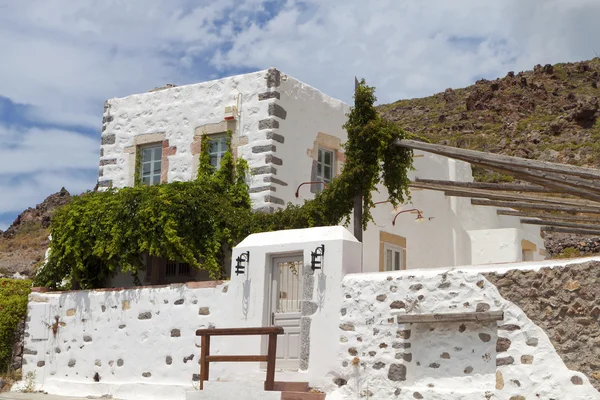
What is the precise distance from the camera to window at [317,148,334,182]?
16.7m

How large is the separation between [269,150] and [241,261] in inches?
145

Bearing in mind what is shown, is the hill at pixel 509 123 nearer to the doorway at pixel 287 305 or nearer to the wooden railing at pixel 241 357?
the doorway at pixel 287 305

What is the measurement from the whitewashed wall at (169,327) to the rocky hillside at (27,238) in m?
17.2

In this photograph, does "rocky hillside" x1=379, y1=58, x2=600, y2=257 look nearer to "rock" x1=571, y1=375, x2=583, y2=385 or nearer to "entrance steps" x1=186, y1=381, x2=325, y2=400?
"entrance steps" x1=186, y1=381, x2=325, y2=400

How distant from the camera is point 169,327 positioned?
513 inches

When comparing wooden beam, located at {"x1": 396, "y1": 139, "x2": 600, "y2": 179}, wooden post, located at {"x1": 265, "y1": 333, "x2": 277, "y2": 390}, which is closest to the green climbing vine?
wooden beam, located at {"x1": 396, "y1": 139, "x2": 600, "y2": 179}

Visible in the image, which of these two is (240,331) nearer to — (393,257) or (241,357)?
(241,357)

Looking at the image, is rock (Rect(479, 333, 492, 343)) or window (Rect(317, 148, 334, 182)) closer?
rock (Rect(479, 333, 492, 343))

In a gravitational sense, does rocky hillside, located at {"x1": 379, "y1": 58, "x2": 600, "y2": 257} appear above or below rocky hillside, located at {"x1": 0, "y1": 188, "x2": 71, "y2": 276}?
above

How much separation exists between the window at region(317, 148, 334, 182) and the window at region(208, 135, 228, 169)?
2048 millimetres

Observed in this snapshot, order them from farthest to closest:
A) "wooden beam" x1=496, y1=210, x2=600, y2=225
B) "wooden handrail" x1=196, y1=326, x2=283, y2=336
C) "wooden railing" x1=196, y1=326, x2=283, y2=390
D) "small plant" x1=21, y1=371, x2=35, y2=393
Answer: "wooden beam" x1=496, y1=210, x2=600, y2=225 < "small plant" x1=21, y1=371, x2=35, y2=393 < "wooden railing" x1=196, y1=326, x2=283, y2=390 < "wooden handrail" x1=196, y1=326, x2=283, y2=336

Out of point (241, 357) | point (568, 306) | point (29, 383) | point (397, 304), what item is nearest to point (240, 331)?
point (241, 357)

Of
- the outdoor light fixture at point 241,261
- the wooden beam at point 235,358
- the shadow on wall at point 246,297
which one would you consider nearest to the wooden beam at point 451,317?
the wooden beam at point 235,358

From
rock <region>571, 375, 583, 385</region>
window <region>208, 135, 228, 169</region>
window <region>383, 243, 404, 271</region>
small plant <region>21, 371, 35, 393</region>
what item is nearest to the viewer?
rock <region>571, 375, 583, 385</region>
